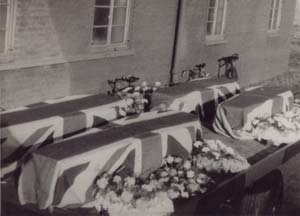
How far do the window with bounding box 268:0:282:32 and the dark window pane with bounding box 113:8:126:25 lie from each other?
7682 mm

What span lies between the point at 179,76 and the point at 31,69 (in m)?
4.73

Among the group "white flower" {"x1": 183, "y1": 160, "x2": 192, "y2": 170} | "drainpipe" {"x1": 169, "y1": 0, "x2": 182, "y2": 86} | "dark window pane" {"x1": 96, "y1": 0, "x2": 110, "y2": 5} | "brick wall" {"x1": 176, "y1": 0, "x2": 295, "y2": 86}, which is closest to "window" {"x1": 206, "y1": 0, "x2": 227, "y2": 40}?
"brick wall" {"x1": 176, "y1": 0, "x2": 295, "y2": 86}

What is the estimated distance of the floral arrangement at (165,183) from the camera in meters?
5.38

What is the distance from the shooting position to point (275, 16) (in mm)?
17172

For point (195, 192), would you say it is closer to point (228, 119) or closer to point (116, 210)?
point (116, 210)

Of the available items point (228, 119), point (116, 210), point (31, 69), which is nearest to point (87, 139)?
point (116, 210)

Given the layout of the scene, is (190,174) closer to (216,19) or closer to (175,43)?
(175,43)

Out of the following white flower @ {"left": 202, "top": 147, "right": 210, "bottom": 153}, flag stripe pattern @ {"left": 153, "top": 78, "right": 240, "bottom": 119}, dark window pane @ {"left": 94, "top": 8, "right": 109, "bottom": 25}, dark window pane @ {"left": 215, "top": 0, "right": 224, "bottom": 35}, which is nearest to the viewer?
white flower @ {"left": 202, "top": 147, "right": 210, "bottom": 153}

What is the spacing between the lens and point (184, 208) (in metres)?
5.44

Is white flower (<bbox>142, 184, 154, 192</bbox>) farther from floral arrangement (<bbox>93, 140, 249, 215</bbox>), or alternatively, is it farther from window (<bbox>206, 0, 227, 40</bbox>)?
window (<bbox>206, 0, 227, 40</bbox>)

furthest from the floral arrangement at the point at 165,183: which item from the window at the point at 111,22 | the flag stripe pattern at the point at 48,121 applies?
the window at the point at 111,22

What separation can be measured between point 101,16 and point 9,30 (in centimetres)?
242

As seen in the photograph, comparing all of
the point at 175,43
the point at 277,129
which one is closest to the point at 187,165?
the point at 277,129

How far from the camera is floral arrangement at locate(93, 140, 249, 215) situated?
538 cm
